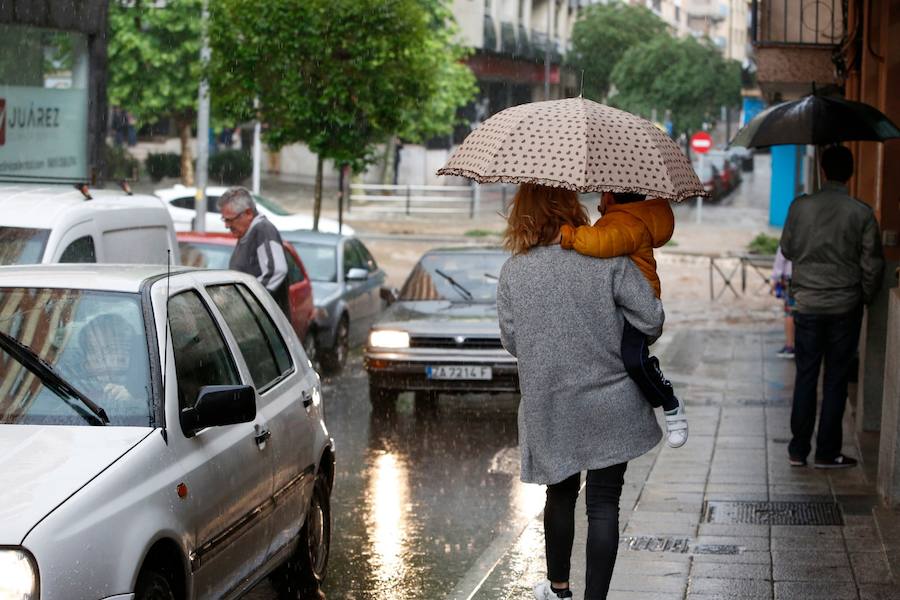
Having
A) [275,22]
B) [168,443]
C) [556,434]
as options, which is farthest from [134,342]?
A: [275,22]

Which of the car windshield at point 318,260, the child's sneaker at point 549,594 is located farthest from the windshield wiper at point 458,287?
the child's sneaker at point 549,594

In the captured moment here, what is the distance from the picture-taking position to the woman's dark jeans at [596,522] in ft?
17.1

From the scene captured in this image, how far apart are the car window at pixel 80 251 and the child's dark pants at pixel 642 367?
4115 millimetres

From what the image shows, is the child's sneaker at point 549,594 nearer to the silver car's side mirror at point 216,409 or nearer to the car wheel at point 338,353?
the silver car's side mirror at point 216,409

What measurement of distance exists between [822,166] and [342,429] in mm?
4491

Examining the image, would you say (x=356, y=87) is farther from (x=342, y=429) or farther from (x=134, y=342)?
(x=134, y=342)

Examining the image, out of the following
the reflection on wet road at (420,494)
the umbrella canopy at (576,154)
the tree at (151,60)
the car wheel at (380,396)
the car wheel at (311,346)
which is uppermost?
the tree at (151,60)

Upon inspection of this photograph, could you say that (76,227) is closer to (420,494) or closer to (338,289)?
(420,494)

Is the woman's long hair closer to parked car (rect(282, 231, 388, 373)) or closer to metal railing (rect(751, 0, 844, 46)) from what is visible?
parked car (rect(282, 231, 388, 373))

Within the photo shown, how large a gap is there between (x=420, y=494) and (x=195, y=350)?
3.97 m

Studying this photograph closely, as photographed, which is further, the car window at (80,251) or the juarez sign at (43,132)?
the juarez sign at (43,132)

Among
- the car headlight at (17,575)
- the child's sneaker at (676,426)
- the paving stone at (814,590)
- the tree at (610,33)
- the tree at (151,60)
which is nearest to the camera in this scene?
the car headlight at (17,575)

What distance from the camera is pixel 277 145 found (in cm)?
2308

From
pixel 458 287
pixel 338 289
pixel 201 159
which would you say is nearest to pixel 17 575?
pixel 458 287
